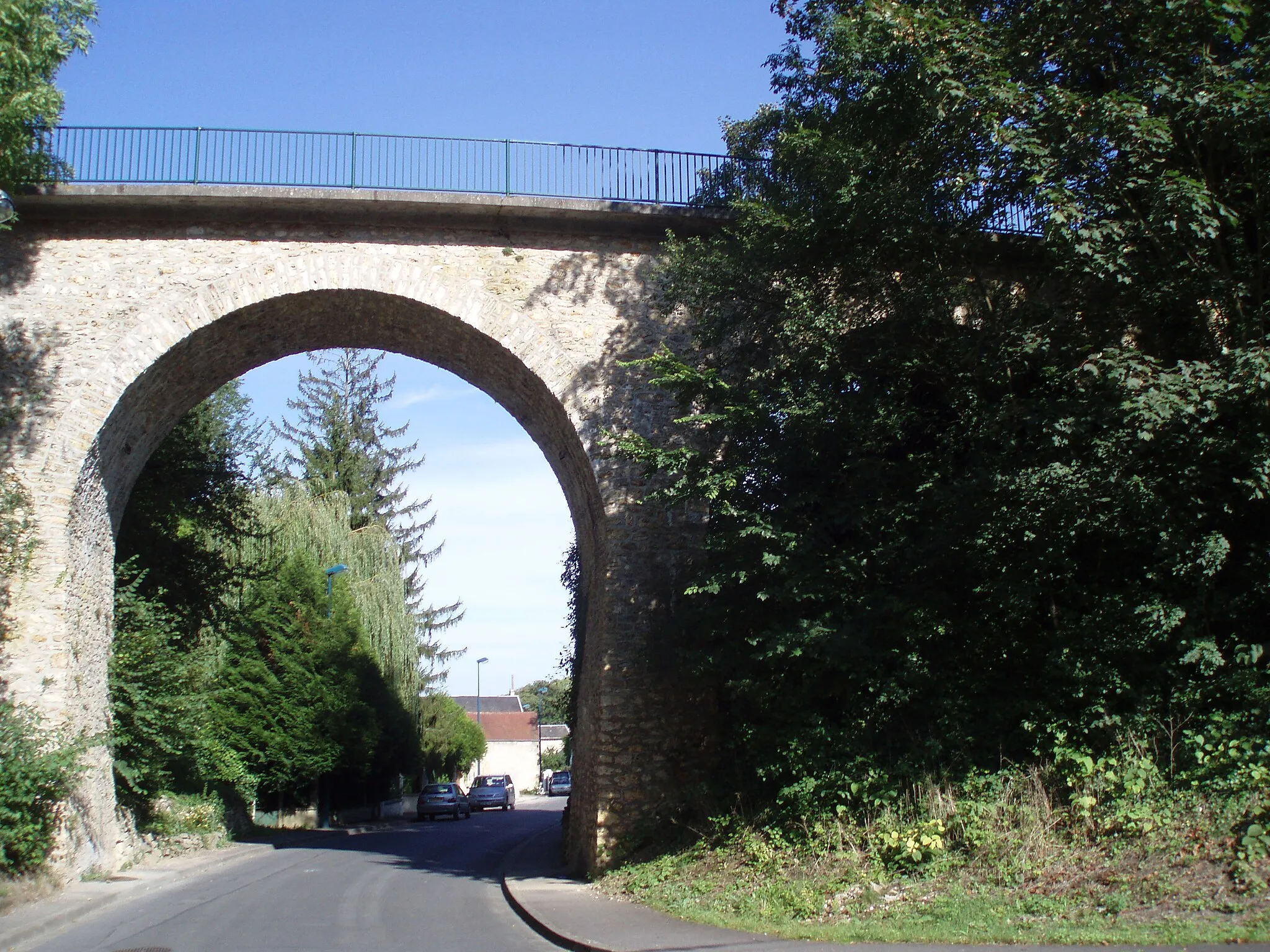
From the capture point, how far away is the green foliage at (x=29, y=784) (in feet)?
34.0

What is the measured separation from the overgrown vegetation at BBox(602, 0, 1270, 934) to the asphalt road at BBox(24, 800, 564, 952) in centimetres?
310

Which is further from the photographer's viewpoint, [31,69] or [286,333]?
[286,333]

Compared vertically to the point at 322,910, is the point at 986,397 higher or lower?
higher

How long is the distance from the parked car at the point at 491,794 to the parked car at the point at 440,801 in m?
7.99

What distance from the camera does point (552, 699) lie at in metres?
67.9

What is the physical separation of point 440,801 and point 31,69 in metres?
24.8

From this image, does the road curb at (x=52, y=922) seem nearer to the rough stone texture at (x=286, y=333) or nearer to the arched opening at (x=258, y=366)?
the rough stone texture at (x=286, y=333)

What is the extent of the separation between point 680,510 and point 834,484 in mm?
→ 2874

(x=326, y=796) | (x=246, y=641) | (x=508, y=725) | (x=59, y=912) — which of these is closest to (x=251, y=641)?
(x=246, y=641)

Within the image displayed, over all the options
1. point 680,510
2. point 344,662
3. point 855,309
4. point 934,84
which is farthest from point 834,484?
point 344,662

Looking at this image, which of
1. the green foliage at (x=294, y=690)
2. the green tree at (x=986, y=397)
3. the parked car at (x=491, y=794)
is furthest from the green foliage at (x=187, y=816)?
A: the parked car at (x=491, y=794)

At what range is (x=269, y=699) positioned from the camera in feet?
74.7

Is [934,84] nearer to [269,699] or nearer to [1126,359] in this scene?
[1126,359]

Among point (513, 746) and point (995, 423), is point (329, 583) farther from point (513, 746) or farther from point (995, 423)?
point (513, 746)
